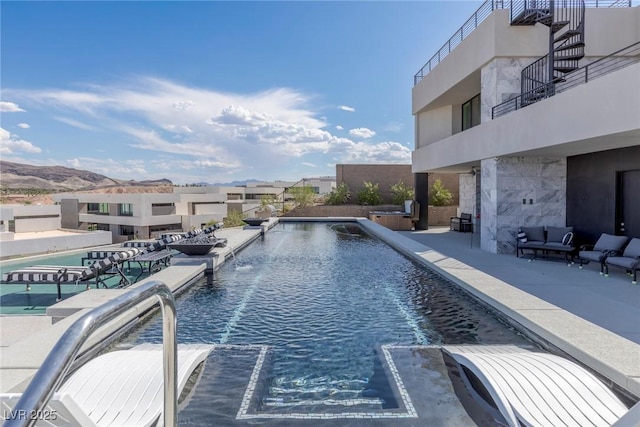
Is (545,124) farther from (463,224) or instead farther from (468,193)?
(468,193)

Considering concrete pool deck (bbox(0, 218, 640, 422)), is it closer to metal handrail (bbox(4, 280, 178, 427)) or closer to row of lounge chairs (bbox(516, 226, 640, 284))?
row of lounge chairs (bbox(516, 226, 640, 284))

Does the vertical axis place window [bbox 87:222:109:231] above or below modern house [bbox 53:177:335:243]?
below

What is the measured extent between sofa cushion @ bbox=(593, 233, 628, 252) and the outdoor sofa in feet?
2.13

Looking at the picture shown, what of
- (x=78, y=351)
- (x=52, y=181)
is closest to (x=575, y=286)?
(x=78, y=351)

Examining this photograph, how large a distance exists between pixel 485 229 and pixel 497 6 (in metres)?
6.88

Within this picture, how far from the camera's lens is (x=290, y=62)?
78.4 ft

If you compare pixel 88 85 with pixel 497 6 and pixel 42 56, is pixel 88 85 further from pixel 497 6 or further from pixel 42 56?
pixel 497 6

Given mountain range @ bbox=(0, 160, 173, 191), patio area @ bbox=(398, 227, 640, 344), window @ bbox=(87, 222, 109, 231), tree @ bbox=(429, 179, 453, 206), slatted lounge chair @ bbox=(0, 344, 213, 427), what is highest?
mountain range @ bbox=(0, 160, 173, 191)

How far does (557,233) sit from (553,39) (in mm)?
5474

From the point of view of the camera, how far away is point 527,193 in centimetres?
1181

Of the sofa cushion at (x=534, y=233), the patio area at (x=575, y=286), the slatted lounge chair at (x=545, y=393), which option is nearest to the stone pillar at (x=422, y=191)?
the patio area at (x=575, y=286)

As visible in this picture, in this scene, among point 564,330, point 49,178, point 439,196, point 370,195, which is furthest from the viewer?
point 49,178

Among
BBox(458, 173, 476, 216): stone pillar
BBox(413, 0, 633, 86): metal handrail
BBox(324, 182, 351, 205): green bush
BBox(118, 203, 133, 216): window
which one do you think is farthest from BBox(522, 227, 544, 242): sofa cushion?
BBox(118, 203, 133, 216): window

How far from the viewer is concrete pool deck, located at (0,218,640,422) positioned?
3.94 metres
